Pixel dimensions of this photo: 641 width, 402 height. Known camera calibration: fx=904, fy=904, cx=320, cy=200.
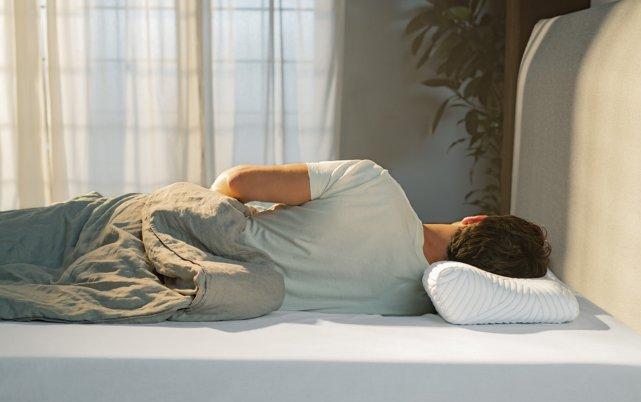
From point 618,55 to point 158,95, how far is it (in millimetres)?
2565

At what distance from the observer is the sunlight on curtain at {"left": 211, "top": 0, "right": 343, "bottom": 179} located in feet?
14.3

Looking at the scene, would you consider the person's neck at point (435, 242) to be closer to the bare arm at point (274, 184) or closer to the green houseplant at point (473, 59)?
the bare arm at point (274, 184)

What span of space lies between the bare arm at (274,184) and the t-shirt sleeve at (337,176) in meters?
0.02

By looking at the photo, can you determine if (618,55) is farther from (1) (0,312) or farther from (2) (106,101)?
(2) (106,101)

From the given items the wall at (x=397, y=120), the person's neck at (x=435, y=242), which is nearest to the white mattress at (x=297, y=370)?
the person's neck at (x=435, y=242)

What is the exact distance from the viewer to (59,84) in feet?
14.3

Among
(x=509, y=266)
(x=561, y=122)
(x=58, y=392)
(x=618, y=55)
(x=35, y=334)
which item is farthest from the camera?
(x=561, y=122)

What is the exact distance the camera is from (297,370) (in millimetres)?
1735

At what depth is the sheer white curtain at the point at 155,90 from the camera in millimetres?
4340

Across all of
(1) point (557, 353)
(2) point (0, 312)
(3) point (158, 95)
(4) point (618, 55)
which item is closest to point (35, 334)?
(2) point (0, 312)

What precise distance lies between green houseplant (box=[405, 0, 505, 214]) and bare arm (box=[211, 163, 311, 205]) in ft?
7.06

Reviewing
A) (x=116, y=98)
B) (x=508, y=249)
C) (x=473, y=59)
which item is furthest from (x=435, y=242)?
(x=116, y=98)

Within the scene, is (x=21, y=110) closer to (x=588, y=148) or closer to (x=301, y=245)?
(x=301, y=245)

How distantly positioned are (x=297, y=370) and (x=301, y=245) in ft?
1.68
